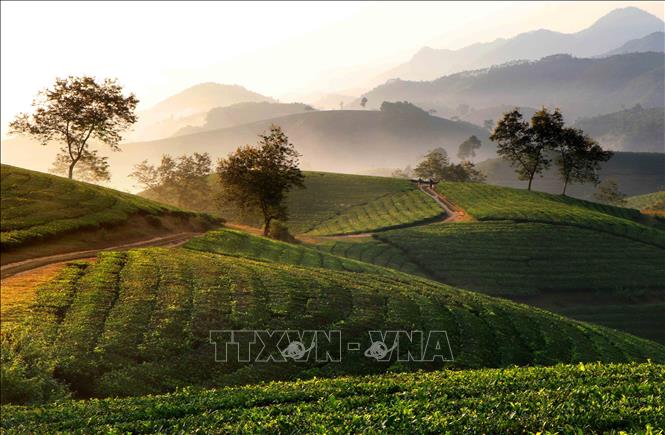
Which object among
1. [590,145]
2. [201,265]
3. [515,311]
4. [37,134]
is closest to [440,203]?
[590,145]

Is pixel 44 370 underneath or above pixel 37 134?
underneath

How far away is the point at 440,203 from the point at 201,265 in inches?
2825

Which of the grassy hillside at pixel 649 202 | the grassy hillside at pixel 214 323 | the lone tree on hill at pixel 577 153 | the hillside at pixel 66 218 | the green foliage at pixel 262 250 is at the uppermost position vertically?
the lone tree on hill at pixel 577 153

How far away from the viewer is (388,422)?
12.2m

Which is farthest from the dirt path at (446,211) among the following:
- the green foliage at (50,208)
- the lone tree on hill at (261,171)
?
the green foliage at (50,208)

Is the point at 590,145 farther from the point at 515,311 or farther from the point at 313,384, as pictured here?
the point at 313,384

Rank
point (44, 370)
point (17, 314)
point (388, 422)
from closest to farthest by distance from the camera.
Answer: point (388, 422), point (44, 370), point (17, 314)

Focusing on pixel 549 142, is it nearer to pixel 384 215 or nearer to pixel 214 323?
pixel 384 215

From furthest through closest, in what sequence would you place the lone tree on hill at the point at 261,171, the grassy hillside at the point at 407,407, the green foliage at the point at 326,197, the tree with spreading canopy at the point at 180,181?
the tree with spreading canopy at the point at 180,181 → the green foliage at the point at 326,197 → the lone tree on hill at the point at 261,171 → the grassy hillside at the point at 407,407

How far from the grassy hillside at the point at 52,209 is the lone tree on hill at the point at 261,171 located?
10.3 meters

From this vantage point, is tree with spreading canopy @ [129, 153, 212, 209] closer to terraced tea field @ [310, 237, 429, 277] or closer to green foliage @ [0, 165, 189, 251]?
terraced tea field @ [310, 237, 429, 277]

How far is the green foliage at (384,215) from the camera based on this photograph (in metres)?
83.5

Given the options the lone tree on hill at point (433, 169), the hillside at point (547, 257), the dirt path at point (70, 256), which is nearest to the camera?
the dirt path at point (70, 256)

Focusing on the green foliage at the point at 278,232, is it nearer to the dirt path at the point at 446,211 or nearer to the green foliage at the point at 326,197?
the dirt path at the point at 446,211
